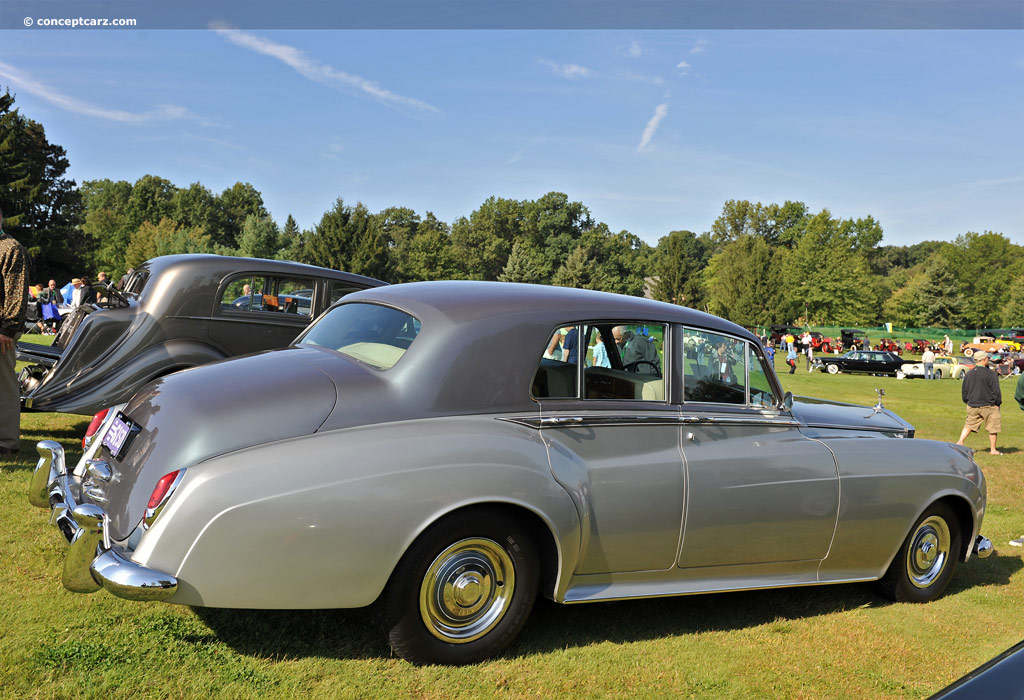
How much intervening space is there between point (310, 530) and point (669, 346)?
2251 mm

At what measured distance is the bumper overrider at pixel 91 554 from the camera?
111 inches

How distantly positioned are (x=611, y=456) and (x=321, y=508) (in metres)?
1.48

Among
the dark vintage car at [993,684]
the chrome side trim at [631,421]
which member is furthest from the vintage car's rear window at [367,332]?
the dark vintage car at [993,684]

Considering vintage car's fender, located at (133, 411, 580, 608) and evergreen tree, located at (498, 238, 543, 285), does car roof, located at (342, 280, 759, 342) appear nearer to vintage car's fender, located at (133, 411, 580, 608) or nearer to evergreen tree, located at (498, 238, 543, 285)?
vintage car's fender, located at (133, 411, 580, 608)

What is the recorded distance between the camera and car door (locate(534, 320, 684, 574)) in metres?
3.61

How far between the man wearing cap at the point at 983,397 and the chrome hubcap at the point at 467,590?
1169 cm

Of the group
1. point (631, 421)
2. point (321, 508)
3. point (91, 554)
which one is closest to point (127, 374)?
point (91, 554)

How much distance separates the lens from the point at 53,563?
4.27m

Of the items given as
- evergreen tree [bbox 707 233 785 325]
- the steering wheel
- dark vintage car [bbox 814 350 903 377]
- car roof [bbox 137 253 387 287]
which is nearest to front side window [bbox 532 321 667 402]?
the steering wheel

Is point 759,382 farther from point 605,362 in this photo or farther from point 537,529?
point 537,529

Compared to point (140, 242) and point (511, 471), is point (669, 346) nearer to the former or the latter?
point (511, 471)

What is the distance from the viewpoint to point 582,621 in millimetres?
4117

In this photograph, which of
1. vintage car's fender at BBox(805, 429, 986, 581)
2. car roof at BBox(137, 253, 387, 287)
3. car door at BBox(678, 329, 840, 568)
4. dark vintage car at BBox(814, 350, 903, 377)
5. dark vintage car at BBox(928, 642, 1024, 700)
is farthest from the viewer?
dark vintage car at BBox(814, 350, 903, 377)

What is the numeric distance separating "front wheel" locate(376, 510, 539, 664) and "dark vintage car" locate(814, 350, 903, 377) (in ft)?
123
